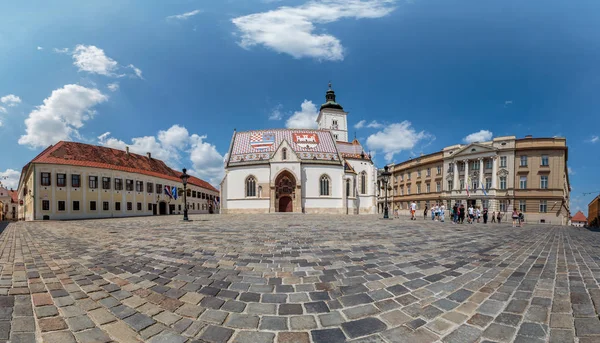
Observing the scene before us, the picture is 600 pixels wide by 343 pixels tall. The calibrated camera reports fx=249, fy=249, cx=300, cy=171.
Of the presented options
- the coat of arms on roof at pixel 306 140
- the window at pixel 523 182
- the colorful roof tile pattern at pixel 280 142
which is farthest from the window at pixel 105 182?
the window at pixel 523 182

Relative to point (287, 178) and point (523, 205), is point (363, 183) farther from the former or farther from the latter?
point (523, 205)

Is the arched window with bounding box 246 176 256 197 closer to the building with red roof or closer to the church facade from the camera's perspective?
the church facade

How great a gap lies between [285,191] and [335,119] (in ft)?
102

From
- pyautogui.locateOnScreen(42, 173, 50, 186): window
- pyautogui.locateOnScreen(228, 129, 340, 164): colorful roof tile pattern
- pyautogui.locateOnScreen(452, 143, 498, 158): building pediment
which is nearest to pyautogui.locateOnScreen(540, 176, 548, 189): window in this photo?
pyautogui.locateOnScreen(452, 143, 498, 158): building pediment

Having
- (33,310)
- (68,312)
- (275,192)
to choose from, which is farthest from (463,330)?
(275,192)

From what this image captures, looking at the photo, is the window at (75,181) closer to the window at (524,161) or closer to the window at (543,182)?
the window at (524,161)

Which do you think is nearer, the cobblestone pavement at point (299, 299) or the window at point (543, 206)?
the cobblestone pavement at point (299, 299)

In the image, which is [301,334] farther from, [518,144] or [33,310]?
[518,144]

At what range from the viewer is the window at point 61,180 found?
28.7m

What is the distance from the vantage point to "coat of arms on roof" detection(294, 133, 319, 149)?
4097cm

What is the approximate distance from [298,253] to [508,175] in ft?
147

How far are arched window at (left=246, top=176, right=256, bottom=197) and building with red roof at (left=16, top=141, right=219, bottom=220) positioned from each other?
10298 mm

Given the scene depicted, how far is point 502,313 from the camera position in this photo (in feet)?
9.38

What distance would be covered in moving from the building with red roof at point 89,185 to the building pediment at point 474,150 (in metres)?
45.4
